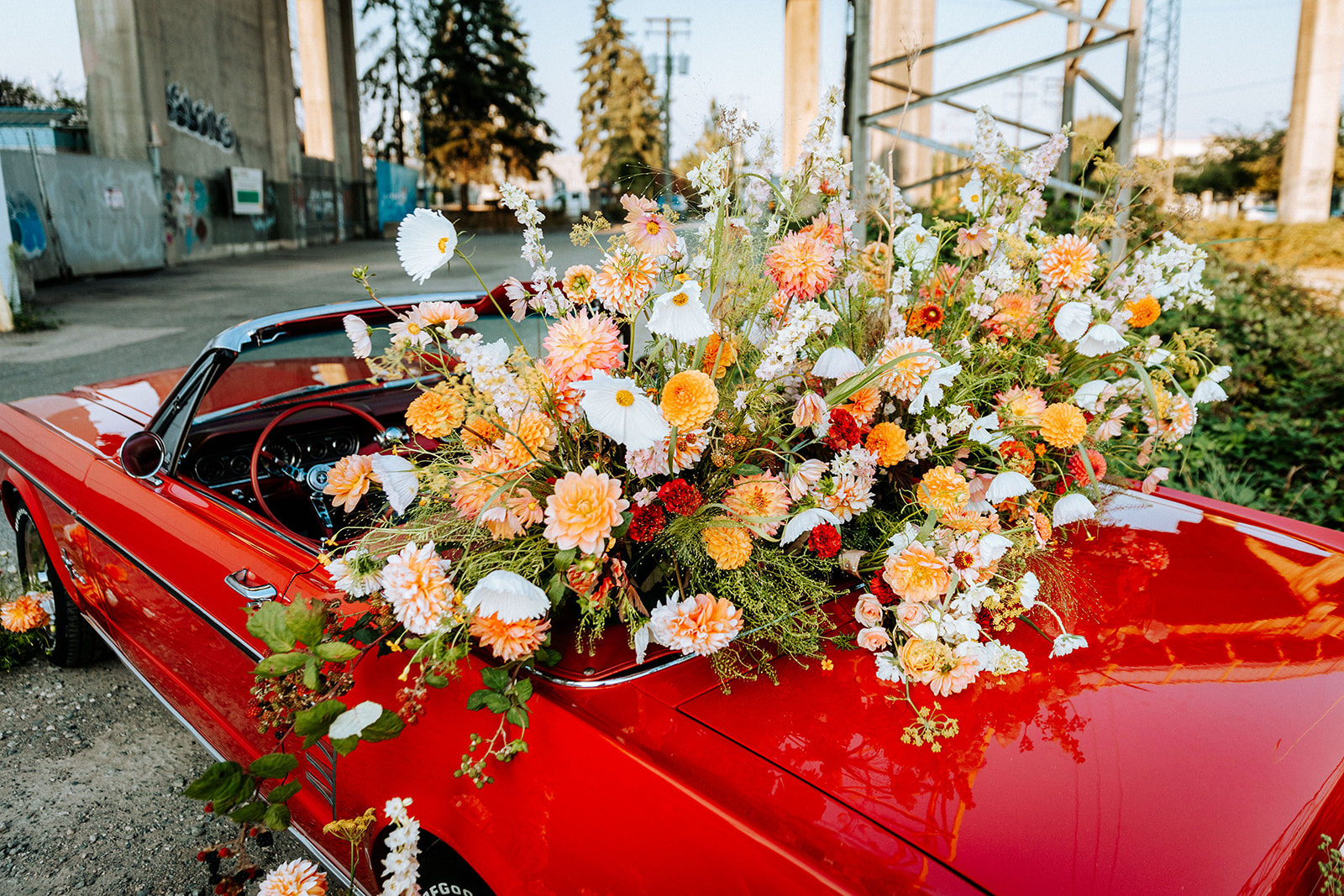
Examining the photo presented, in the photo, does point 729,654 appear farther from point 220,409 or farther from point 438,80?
point 438,80

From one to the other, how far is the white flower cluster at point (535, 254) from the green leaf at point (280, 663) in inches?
28.5

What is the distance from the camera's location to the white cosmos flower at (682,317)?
136 centimetres

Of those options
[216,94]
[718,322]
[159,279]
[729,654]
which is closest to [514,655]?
[729,654]

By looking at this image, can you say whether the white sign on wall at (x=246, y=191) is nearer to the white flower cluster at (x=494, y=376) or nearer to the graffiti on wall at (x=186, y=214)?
the graffiti on wall at (x=186, y=214)

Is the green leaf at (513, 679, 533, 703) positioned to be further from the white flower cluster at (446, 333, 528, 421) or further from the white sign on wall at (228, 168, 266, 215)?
the white sign on wall at (228, 168, 266, 215)

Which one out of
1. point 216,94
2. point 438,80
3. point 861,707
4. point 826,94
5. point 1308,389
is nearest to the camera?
point 861,707

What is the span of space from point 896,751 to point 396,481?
3.22ft

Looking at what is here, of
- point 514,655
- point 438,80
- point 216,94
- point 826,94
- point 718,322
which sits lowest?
point 514,655

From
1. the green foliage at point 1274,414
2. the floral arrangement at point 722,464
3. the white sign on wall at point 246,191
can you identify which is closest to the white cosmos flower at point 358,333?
the floral arrangement at point 722,464

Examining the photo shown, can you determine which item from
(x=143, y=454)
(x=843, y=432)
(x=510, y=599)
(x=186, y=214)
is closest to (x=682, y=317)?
(x=843, y=432)

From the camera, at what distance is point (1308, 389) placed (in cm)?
463

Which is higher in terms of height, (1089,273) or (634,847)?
(1089,273)

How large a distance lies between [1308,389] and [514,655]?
5012 millimetres

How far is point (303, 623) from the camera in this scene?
4.75 ft
